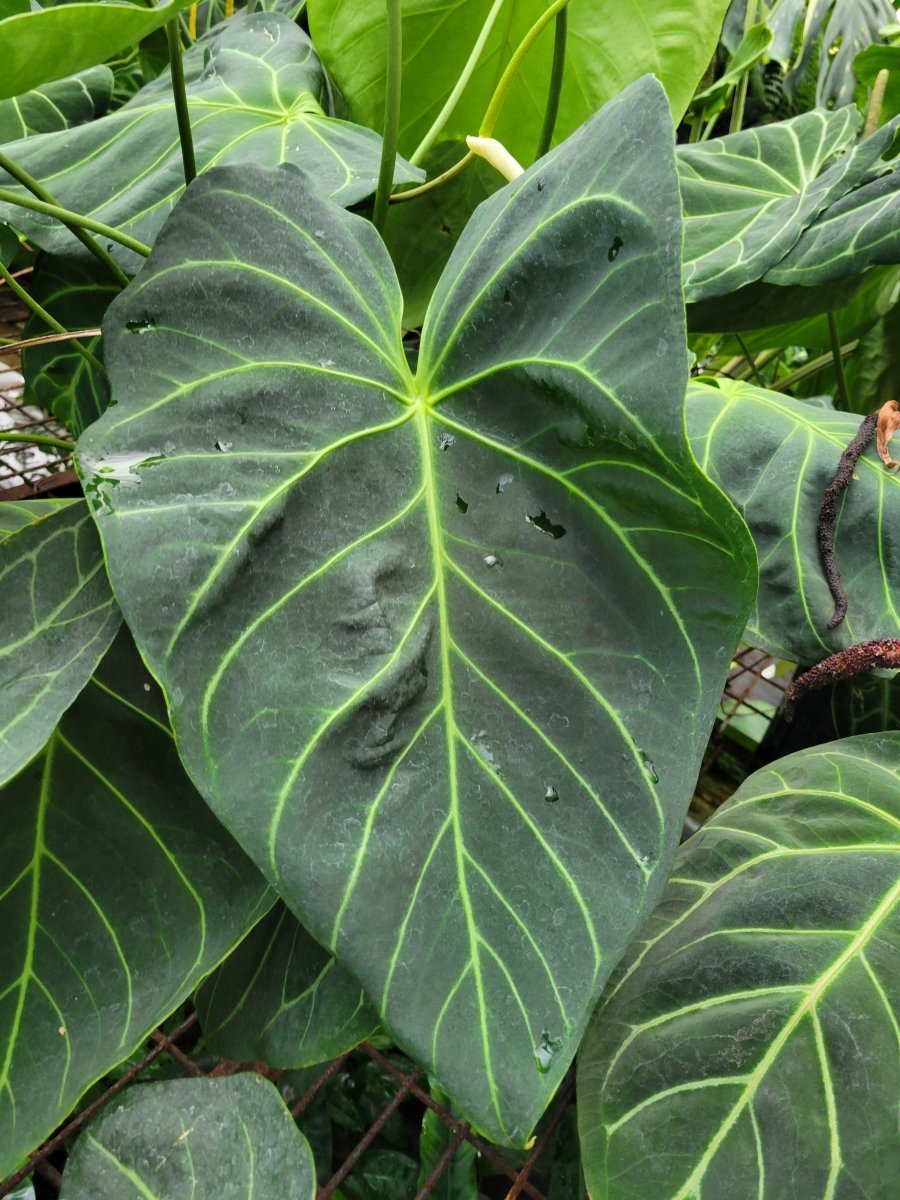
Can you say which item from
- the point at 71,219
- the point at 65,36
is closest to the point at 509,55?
the point at 71,219

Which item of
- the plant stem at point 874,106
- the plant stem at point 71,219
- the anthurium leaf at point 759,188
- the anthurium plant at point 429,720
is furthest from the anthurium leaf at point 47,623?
the plant stem at point 874,106

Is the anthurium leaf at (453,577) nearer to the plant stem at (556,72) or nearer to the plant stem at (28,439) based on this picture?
the plant stem at (28,439)

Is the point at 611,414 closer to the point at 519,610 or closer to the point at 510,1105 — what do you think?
the point at 519,610

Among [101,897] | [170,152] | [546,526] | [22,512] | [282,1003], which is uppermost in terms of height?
[170,152]

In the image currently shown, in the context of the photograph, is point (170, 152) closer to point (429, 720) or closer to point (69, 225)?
point (69, 225)

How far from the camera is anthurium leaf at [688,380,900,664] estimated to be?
665 millimetres

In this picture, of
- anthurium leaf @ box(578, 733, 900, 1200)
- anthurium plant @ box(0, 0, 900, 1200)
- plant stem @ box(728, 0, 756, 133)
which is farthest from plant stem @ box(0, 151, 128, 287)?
plant stem @ box(728, 0, 756, 133)

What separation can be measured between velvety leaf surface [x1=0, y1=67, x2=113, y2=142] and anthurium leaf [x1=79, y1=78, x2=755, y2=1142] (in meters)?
0.56

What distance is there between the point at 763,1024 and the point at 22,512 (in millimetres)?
627

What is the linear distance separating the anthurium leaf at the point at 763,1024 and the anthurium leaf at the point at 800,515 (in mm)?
133

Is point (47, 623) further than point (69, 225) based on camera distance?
No

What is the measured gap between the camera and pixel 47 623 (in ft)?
1.70

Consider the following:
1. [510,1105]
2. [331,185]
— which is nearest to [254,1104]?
[510,1105]

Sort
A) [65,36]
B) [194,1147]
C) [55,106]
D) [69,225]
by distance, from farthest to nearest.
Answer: [55,106]
[69,225]
[194,1147]
[65,36]
